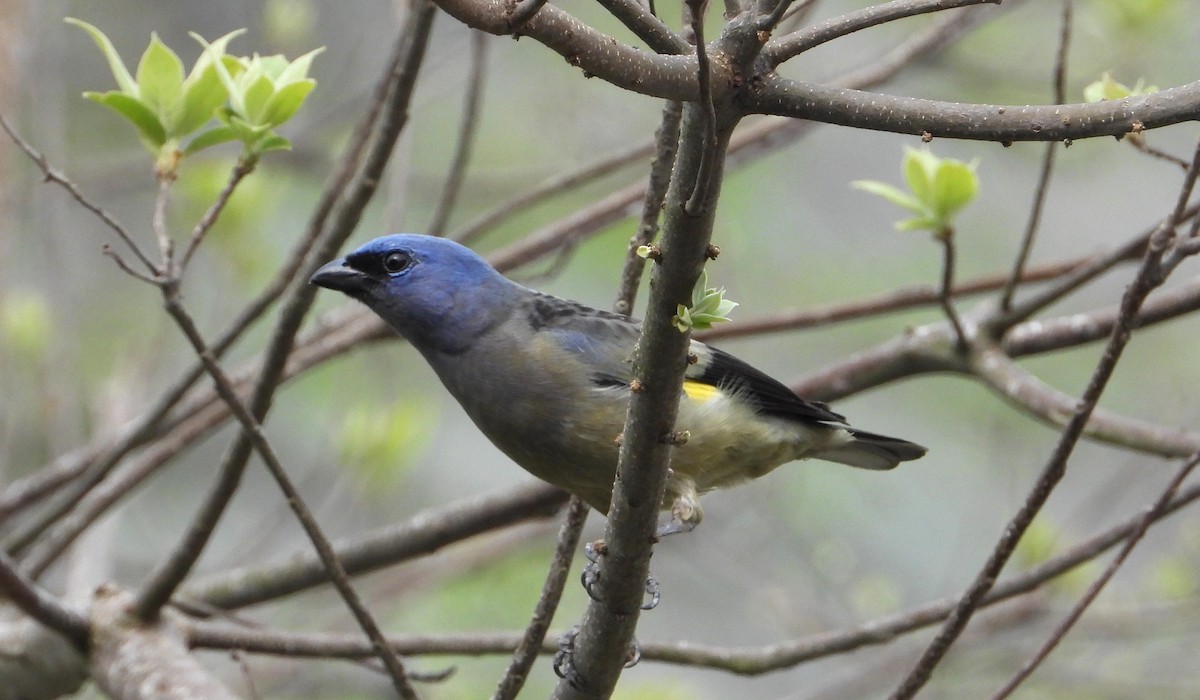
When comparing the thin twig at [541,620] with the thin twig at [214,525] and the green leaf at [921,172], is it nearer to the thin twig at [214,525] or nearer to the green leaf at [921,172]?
the thin twig at [214,525]

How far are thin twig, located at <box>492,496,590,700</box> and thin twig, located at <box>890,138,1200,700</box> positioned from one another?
0.77m

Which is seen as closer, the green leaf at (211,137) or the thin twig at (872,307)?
the green leaf at (211,137)

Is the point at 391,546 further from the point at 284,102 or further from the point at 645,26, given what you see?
the point at 645,26

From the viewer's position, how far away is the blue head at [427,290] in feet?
11.9

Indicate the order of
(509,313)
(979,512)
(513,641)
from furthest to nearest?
(979,512), (509,313), (513,641)

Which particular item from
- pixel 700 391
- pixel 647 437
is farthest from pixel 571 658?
pixel 700 391

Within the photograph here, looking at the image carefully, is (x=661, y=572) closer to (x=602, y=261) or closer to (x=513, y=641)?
(x=602, y=261)

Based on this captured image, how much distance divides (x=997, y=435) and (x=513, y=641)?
4660 mm

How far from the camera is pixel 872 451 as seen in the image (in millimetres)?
4137

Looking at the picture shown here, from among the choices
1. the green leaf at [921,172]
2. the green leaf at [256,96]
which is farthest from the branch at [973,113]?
the green leaf at [921,172]

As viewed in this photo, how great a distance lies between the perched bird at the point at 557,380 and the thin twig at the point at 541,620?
0.30 metres

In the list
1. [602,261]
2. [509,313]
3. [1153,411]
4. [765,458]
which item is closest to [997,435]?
[1153,411]

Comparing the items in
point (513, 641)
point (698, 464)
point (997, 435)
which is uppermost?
point (997, 435)

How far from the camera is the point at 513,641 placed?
3385 mm
